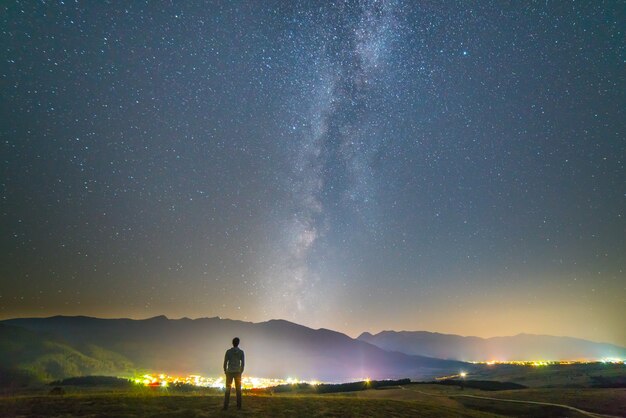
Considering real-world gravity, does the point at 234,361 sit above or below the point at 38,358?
above

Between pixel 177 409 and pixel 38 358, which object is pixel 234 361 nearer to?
pixel 177 409

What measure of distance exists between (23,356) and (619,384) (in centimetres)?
21859

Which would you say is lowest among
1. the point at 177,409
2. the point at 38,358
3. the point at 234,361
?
the point at 38,358

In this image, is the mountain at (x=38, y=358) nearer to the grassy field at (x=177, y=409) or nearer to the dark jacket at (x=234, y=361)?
the grassy field at (x=177, y=409)

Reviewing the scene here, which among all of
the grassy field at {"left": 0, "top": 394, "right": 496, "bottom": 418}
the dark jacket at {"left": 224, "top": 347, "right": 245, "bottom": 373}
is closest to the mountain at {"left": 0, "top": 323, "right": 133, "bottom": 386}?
the grassy field at {"left": 0, "top": 394, "right": 496, "bottom": 418}

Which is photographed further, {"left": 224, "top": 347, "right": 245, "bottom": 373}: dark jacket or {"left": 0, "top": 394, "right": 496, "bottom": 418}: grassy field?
{"left": 224, "top": 347, "right": 245, "bottom": 373}: dark jacket

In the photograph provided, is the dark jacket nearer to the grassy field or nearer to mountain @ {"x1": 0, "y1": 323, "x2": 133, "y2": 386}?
the grassy field

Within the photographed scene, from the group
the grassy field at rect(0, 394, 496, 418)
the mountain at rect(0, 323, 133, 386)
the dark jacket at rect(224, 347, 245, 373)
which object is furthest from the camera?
the mountain at rect(0, 323, 133, 386)

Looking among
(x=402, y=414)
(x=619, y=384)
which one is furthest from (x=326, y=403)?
(x=619, y=384)

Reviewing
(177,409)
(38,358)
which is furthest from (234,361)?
(38,358)

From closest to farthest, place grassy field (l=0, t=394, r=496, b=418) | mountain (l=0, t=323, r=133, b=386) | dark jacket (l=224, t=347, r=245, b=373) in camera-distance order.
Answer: grassy field (l=0, t=394, r=496, b=418)
dark jacket (l=224, t=347, r=245, b=373)
mountain (l=0, t=323, r=133, b=386)

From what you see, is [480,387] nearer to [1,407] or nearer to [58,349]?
[1,407]

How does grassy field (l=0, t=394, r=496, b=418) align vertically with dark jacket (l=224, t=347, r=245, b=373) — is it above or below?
below

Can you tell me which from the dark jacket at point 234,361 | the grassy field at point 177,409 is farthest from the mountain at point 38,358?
the dark jacket at point 234,361
